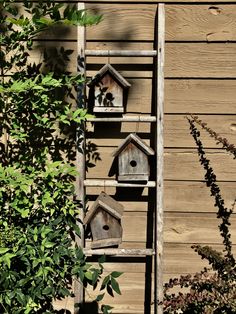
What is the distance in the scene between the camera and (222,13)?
3.35 meters

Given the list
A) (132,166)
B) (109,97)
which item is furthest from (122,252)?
(109,97)

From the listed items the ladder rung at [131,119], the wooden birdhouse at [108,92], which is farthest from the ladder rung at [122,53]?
the ladder rung at [131,119]

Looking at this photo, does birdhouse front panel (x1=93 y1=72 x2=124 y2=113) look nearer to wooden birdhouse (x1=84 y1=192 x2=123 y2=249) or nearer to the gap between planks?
wooden birdhouse (x1=84 y1=192 x2=123 y2=249)

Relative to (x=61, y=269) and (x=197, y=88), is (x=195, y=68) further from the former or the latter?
(x=61, y=269)

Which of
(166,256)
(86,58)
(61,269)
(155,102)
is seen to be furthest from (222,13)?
(61,269)

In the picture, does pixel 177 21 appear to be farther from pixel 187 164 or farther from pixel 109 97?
→ pixel 187 164

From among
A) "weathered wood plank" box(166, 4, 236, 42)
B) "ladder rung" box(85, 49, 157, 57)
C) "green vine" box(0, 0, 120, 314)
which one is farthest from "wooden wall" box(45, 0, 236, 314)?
"green vine" box(0, 0, 120, 314)

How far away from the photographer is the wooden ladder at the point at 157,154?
3.19 metres

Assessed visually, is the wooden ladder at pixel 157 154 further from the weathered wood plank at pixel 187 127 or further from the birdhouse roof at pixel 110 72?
the weathered wood plank at pixel 187 127

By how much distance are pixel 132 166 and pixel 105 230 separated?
442mm

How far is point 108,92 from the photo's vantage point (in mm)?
3240

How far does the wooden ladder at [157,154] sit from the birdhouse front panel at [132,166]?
0.05 meters

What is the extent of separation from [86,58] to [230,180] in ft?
4.17

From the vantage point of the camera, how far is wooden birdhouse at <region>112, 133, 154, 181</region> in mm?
3223
